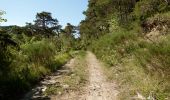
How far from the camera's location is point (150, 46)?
10.9 m

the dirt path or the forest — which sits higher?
the forest

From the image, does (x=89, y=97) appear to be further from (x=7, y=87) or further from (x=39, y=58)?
(x=39, y=58)

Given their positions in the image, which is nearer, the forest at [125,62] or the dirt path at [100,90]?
the forest at [125,62]

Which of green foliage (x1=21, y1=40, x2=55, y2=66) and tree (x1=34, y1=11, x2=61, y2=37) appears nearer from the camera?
green foliage (x1=21, y1=40, x2=55, y2=66)

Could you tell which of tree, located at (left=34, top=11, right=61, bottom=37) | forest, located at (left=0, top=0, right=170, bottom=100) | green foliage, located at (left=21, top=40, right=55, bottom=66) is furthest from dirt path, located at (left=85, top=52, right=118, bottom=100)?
tree, located at (left=34, top=11, right=61, bottom=37)

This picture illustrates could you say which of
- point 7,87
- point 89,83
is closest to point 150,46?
point 89,83

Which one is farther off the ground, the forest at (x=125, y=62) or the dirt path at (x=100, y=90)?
the forest at (x=125, y=62)

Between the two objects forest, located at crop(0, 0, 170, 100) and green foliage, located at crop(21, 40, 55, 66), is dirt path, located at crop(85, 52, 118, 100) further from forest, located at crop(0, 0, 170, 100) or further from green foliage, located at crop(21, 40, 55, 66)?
green foliage, located at crop(21, 40, 55, 66)

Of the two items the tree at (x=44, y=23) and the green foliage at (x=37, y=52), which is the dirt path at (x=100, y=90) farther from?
the tree at (x=44, y=23)

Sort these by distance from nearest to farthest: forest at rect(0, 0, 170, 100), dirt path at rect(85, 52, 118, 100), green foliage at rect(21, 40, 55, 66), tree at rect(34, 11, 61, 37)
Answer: forest at rect(0, 0, 170, 100) < dirt path at rect(85, 52, 118, 100) < green foliage at rect(21, 40, 55, 66) < tree at rect(34, 11, 61, 37)

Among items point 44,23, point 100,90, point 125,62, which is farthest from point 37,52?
point 44,23

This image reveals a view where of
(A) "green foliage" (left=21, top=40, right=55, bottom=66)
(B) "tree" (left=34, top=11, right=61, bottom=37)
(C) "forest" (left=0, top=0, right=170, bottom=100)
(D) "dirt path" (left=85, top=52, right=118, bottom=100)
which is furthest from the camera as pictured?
(B) "tree" (left=34, top=11, right=61, bottom=37)

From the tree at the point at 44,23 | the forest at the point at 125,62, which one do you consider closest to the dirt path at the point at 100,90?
the forest at the point at 125,62

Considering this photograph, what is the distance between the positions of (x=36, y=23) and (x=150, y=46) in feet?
199
